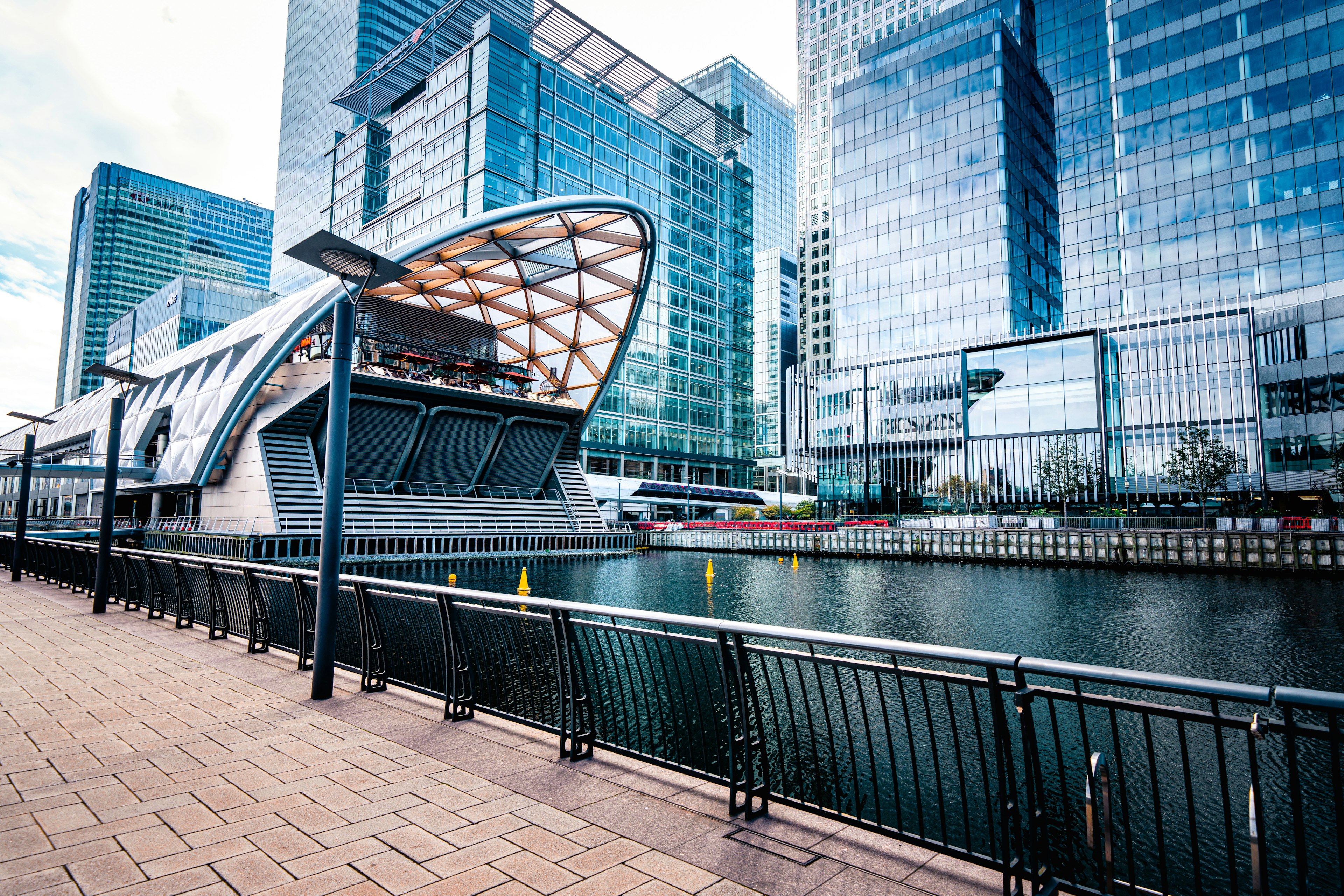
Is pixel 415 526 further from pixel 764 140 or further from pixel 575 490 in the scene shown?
pixel 764 140

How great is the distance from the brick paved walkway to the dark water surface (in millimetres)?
9881

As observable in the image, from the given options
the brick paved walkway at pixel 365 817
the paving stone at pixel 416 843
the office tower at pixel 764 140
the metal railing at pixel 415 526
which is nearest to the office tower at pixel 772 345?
the office tower at pixel 764 140

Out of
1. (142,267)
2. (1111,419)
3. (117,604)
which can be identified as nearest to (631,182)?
(1111,419)

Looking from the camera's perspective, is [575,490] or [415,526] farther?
[575,490]

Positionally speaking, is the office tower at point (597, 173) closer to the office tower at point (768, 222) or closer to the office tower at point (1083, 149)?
the office tower at point (768, 222)

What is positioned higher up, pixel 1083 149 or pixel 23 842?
pixel 1083 149

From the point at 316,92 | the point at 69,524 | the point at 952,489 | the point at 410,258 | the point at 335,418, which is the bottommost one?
the point at 69,524

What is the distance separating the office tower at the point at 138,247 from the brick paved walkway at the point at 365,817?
7162 inches

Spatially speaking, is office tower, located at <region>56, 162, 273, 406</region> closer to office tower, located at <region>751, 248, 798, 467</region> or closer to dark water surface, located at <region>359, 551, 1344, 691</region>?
office tower, located at <region>751, 248, 798, 467</region>

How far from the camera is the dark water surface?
15773 millimetres

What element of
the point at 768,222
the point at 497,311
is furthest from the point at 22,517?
the point at 768,222

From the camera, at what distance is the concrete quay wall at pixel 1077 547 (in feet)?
117

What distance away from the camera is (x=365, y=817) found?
192 inches

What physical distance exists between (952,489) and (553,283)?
1905 inches
